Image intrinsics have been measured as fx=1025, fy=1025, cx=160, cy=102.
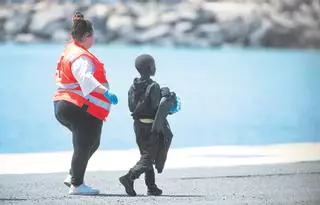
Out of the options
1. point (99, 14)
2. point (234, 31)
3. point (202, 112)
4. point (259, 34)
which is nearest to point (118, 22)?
point (99, 14)

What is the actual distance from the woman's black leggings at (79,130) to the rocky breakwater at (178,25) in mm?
79603

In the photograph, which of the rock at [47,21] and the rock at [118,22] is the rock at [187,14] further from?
the rock at [47,21]

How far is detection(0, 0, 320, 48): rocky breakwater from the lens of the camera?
91500mm

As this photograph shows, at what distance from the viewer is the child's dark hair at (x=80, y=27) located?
7.86 metres

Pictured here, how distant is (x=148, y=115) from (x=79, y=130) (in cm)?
54

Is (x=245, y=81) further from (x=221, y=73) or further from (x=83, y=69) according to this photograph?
(x=83, y=69)

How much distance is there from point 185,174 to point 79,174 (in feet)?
5.10

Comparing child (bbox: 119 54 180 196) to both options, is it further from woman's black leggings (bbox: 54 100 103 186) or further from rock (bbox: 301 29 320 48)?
rock (bbox: 301 29 320 48)

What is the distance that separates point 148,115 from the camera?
25.7 ft

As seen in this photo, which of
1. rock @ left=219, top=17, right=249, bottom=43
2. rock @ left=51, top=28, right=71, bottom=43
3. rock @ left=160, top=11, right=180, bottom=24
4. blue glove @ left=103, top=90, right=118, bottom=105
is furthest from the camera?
rock @ left=160, top=11, right=180, bottom=24

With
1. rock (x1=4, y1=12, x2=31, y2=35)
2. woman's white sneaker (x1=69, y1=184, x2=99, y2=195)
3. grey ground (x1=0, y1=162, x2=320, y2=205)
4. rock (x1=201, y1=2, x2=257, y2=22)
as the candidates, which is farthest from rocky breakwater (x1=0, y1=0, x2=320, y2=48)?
woman's white sneaker (x1=69, y1=184, x2=99, y2=195)

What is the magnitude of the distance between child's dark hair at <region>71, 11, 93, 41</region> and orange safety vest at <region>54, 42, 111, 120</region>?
0.24ft

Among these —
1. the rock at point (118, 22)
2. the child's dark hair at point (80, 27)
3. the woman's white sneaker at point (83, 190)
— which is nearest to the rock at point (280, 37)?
the rock at point (118, 22)

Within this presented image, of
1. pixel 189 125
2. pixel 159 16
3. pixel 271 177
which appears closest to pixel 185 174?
pixel 271 177
